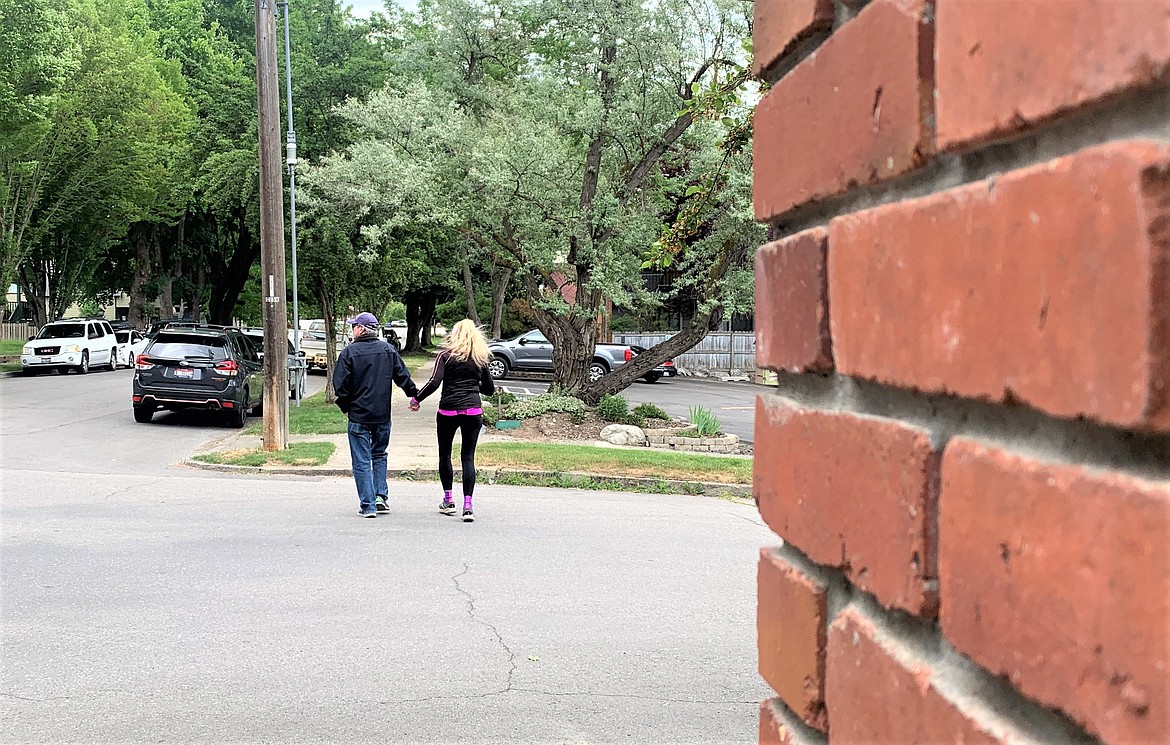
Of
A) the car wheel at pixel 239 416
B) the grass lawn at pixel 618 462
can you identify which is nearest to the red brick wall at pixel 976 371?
the grass lawn at pixel 618 462

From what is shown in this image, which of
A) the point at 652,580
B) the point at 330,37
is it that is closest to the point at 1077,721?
the point at 652,580

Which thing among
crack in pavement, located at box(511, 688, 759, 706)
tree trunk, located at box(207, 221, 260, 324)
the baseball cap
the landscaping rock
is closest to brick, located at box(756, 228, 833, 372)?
crack in pavement, located at box(511, 688, 759, 706)

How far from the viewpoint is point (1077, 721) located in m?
0.58

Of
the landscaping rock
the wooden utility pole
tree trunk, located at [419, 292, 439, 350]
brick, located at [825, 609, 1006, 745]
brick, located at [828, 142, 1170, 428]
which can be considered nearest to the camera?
brick, located at [828, 142, 1170, 428]

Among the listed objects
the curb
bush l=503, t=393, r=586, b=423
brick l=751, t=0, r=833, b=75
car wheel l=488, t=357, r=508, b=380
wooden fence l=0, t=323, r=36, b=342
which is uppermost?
wooden fence l=0, t=323, r=36, b=342

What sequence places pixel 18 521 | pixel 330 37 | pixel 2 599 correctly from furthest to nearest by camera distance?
pixel 330 37 → pixel 18 521 → pixel 2 599

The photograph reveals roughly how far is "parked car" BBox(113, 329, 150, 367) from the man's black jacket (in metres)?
29.7

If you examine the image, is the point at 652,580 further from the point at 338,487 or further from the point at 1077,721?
the point at 1077,721

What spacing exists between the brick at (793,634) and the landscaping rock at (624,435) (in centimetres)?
1566

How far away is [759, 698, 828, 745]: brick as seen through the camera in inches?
40.6

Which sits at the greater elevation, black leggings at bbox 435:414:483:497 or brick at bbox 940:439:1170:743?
brick at bbox 940:439:1170:743

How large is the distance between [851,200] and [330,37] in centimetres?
3520

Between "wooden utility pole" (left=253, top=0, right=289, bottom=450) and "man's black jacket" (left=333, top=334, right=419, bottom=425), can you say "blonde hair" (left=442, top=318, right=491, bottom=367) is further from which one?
"wooden utility pole" (left=253, top=0, right=289, bottom=450)

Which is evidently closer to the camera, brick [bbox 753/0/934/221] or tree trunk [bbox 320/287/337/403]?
brick [bbox 753/0/934/221]
